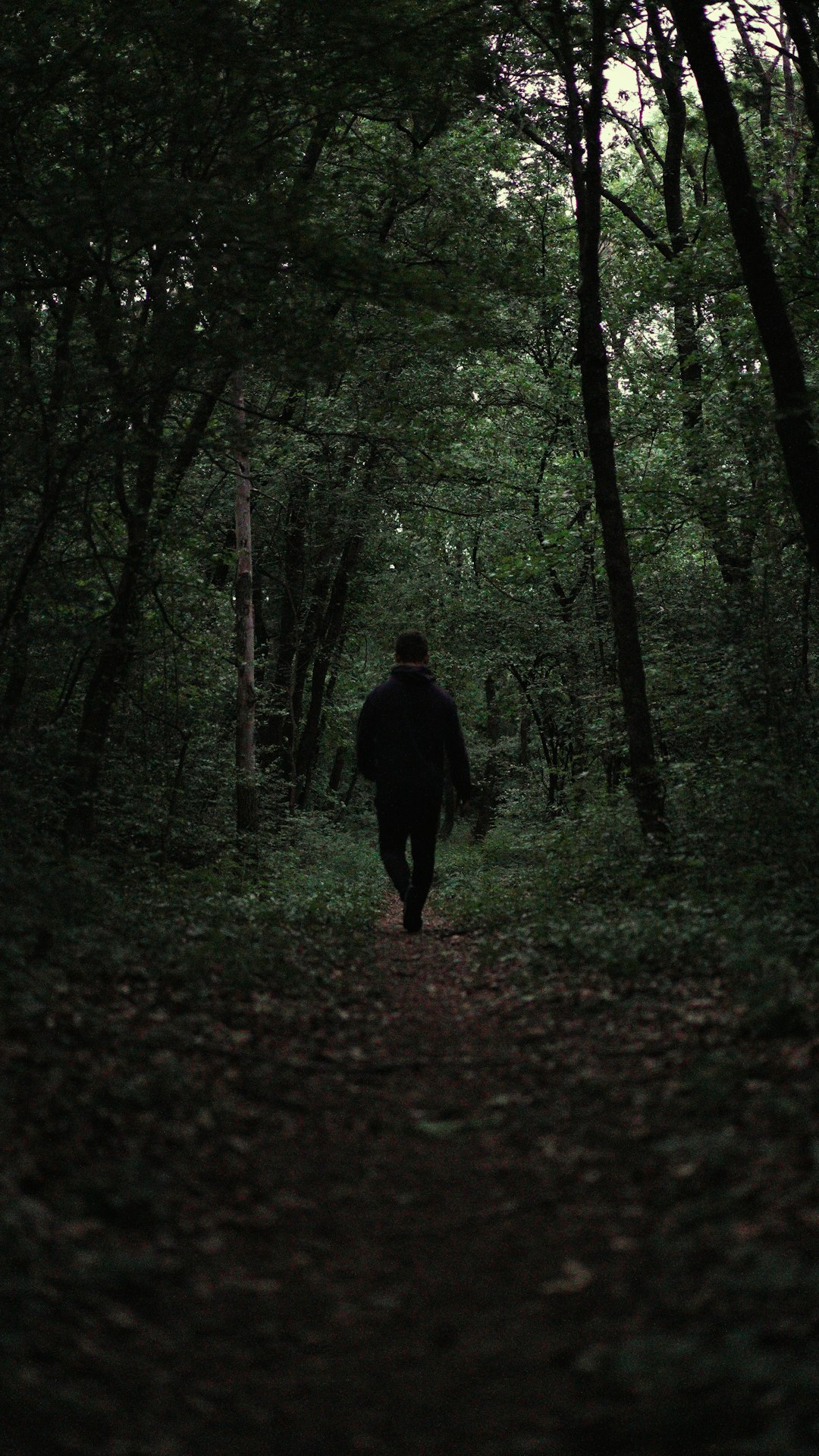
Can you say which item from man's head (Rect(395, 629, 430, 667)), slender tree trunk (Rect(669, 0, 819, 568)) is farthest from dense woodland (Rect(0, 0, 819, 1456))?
man's head (Rect(395, 629, 430, 667))

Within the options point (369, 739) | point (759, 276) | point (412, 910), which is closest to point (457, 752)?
point (369, 739)

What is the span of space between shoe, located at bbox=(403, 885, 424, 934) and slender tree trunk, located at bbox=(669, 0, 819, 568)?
14.8 feet

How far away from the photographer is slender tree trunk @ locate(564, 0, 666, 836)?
1210 centimetres

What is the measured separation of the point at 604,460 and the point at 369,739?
14.5ft

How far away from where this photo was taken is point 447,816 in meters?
43.8

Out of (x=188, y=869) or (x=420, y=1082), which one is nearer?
(x=420, y=1082)

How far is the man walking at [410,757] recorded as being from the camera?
33.8 feet

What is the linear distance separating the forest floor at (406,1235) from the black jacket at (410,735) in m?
3.84

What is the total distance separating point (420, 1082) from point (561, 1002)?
1.71 metres

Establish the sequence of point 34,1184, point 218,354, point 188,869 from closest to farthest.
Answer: point 34,1184 < point 218,354 < point 188,869

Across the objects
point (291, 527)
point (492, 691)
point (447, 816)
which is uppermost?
point (291, 527)

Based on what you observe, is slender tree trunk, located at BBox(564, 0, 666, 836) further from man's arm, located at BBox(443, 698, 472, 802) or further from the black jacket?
the black jacket

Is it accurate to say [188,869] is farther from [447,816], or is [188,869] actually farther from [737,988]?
[447,816]

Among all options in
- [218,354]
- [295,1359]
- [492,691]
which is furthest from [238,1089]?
[492,691]
